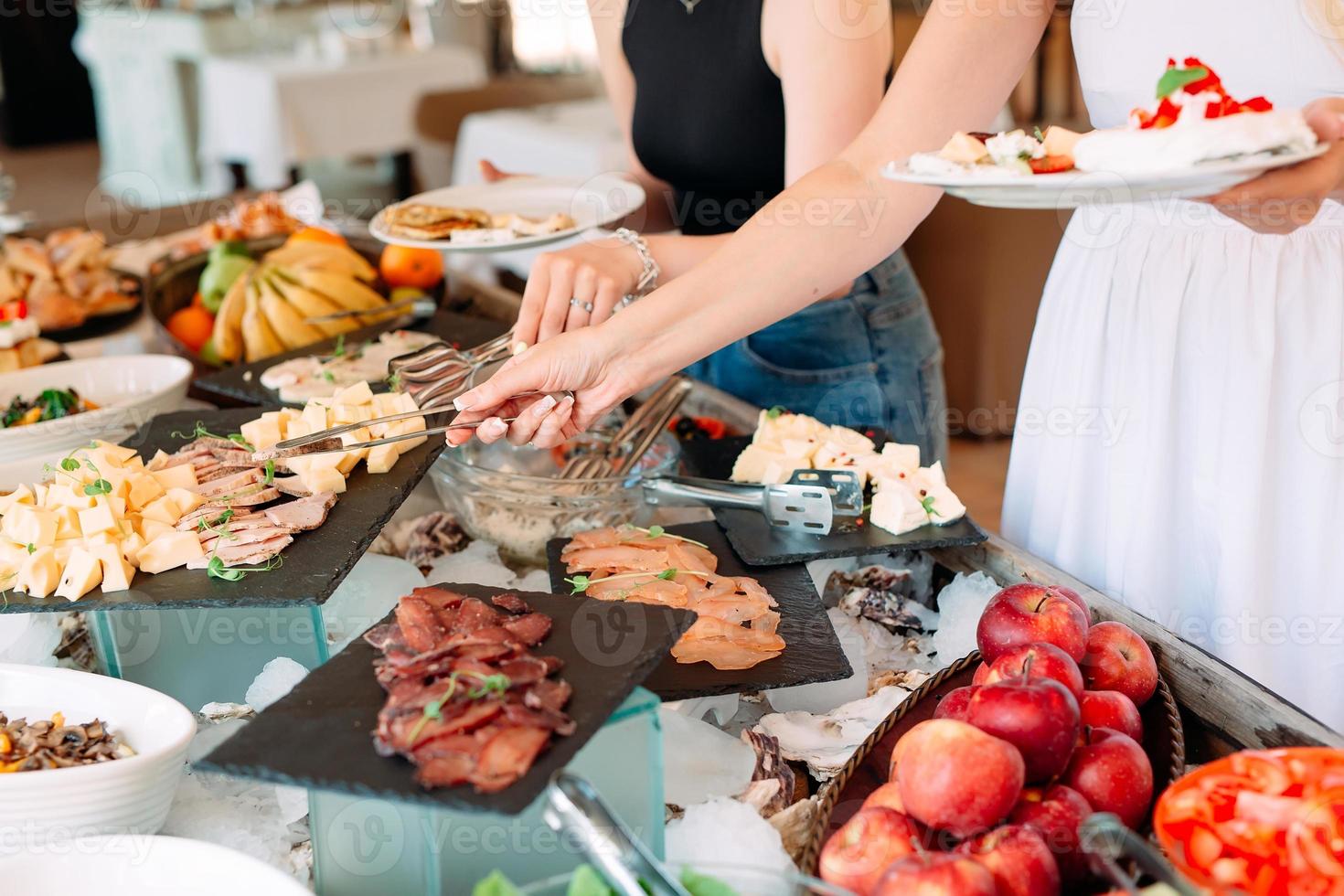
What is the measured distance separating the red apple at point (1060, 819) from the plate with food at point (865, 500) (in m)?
0.53

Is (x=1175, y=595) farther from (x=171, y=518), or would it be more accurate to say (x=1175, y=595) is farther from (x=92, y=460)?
(x=92, y=460)

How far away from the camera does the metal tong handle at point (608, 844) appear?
79 cm

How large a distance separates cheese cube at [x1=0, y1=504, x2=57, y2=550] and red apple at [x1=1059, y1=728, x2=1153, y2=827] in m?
1.07

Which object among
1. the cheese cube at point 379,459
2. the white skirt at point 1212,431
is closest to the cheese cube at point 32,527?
the cheese cube at point 379,459

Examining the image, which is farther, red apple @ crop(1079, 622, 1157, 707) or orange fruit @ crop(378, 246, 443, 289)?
orange fruit @ crop(378, 246, 443, 289)

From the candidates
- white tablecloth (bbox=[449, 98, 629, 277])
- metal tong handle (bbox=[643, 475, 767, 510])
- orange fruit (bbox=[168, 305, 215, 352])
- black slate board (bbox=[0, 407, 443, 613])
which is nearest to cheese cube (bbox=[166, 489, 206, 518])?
black slate board (bbox=[0, 407, 443, 613])

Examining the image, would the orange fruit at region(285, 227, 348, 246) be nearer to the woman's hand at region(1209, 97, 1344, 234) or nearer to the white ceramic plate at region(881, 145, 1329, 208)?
the white ceramic plate at region(881, 145, 1329, 208)

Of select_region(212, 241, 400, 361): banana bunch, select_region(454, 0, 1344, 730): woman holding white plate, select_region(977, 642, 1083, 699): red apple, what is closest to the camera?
select_region(977, 642, 1083, 699): red apple

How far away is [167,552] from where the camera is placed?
1.25 meters

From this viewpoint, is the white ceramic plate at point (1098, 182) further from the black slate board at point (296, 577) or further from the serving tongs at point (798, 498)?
the black slate board at point (296, 577)

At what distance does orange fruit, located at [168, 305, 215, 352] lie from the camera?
2.32 m

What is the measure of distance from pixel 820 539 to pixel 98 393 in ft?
4.33

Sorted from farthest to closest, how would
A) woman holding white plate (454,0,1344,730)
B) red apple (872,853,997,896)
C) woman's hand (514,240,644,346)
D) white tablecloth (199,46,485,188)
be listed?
white tablecloth (199,46,485,188), woman's hand (514,240,644,346), woman holding white plate (454,0,1344,730), red apple (872,853,997,896)

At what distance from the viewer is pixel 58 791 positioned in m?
0.97
